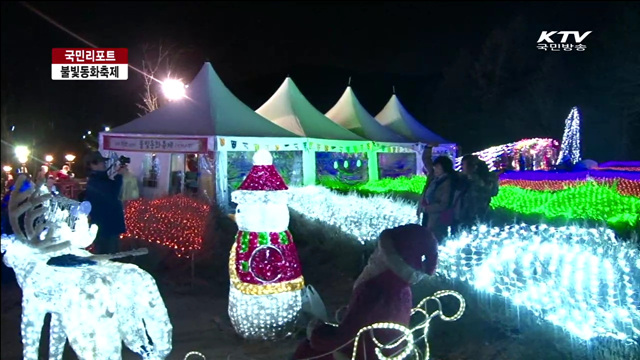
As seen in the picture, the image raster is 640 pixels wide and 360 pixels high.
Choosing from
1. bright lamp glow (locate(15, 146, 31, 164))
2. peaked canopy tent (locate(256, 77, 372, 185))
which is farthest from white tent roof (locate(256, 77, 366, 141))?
bright lamp glow (locate(15, 146, 31, 164))

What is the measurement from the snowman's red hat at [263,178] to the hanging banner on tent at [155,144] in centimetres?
852

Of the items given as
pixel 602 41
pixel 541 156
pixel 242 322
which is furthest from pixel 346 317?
pixel 541 156

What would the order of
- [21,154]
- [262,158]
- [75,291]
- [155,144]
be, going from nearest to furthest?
[75,291] < [262,158] < [21,154] < [155,144]

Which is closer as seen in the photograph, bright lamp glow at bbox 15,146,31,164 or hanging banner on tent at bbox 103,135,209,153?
bright lamp glow at bbox 15,146,31,164

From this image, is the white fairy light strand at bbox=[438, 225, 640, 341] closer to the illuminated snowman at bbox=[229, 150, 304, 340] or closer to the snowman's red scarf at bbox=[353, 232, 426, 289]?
the illuminated snowman at bbox=[229, 150, 304, 340]

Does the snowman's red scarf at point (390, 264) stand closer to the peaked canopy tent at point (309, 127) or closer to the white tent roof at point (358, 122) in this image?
the peaked canopy tent at point (309, 127)

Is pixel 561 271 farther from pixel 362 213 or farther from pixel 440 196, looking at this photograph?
pixel 362 213

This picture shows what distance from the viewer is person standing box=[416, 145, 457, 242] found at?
20.5 feet

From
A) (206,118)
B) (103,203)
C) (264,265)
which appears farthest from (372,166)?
(264,265)

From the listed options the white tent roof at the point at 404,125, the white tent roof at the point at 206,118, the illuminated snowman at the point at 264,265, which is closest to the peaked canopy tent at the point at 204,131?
the white tent roof at the point at 206,118

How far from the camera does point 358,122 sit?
2042 cm

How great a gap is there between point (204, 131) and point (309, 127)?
4398 millimetres

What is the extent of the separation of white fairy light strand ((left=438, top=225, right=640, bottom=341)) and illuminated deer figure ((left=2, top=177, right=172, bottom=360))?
2.79m

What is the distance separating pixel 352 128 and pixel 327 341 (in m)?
17.6
